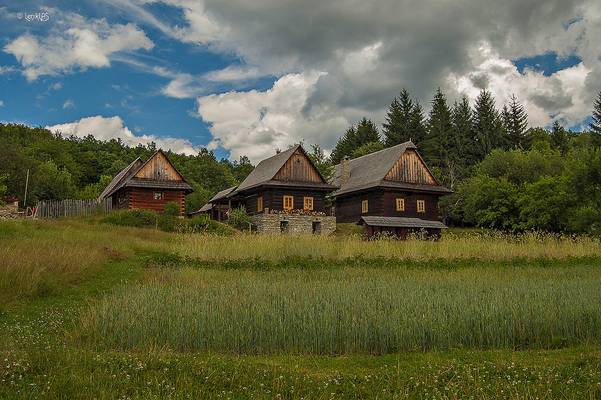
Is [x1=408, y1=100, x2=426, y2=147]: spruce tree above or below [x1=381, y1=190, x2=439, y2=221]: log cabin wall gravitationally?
above

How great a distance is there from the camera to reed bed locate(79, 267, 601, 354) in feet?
29.7

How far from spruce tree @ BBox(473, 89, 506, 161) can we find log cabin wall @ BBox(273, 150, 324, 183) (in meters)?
36.8

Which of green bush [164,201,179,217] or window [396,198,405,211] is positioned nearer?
green bush [164,201,179,217]

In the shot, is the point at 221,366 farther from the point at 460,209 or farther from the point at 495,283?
the point at 460,209

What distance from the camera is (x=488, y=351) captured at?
867 centimetres

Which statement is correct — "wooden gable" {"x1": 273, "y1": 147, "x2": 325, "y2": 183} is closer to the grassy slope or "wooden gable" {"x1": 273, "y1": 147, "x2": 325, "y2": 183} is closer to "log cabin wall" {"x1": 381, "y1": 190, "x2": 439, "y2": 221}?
"log cabin wall" {"x1": 381, "y1": 190, "x2": 439, "y2": 221}

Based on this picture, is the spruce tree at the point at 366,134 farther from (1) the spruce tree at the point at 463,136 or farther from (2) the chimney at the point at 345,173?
(2) the chimney at the point at 345,173

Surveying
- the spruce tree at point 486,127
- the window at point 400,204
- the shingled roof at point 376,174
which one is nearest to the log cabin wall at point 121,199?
the shingled roof at point 376,174

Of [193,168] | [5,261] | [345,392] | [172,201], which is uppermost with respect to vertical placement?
[193,168]

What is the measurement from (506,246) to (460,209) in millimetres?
33686

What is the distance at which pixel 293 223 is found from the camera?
4131 cm

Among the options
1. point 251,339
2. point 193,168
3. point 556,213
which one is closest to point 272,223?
point 556,213

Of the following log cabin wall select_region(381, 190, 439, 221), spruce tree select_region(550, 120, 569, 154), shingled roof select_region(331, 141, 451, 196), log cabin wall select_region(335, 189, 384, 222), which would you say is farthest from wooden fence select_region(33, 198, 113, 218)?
spruce tree select_region(550, 120, 569, 154)

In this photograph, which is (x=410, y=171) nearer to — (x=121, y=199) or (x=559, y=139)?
(x=121, y=199)
